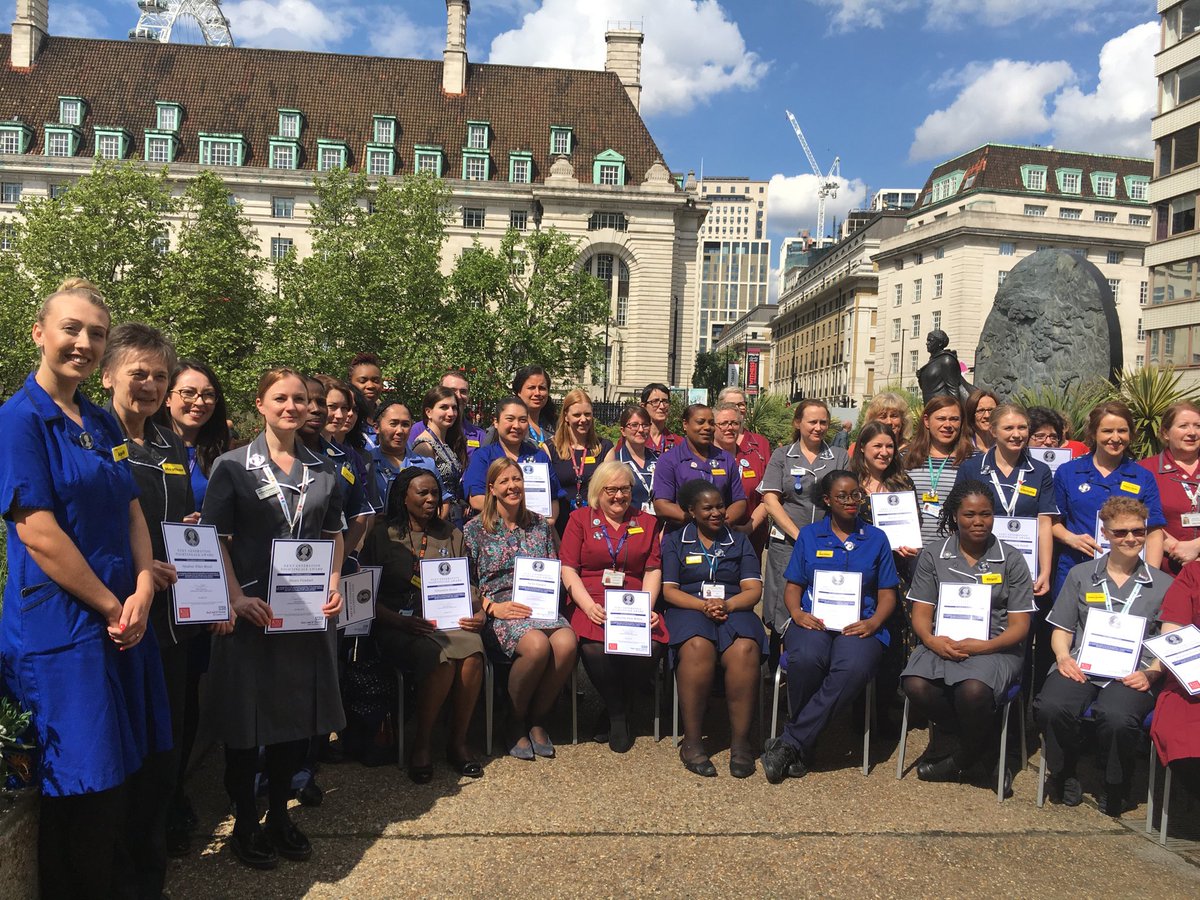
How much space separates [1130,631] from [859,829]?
203 cm

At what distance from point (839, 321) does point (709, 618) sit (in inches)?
4110

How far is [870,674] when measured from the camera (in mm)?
5562

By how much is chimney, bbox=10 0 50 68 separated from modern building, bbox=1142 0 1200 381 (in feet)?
220

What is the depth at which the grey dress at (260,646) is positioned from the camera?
402 centimetres

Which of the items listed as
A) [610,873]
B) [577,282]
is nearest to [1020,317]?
[610,873]

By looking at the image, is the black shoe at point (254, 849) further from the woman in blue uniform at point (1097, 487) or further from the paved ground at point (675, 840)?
the woman in blue uniform at point (1097, 487)

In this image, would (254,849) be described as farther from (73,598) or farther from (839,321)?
(839,321)

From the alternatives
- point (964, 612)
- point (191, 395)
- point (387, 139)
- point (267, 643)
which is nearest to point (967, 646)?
point (964, 612)

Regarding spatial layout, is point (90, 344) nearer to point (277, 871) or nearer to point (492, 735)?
point (277, 871)

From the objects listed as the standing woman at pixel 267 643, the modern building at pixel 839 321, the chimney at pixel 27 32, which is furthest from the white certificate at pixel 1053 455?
the modern building at pixel 839 321

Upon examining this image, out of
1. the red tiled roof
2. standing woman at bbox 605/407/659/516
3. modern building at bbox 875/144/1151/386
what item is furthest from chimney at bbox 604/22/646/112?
standing woman at bbox 605/407/659/516

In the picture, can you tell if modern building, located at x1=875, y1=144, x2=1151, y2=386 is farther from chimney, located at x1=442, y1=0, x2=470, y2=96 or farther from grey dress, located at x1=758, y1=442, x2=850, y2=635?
grey dress, located at x1=758, y1=442, x2=850, y2=635

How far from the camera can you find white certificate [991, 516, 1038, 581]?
588 cm

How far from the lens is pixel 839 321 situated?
10481cm
